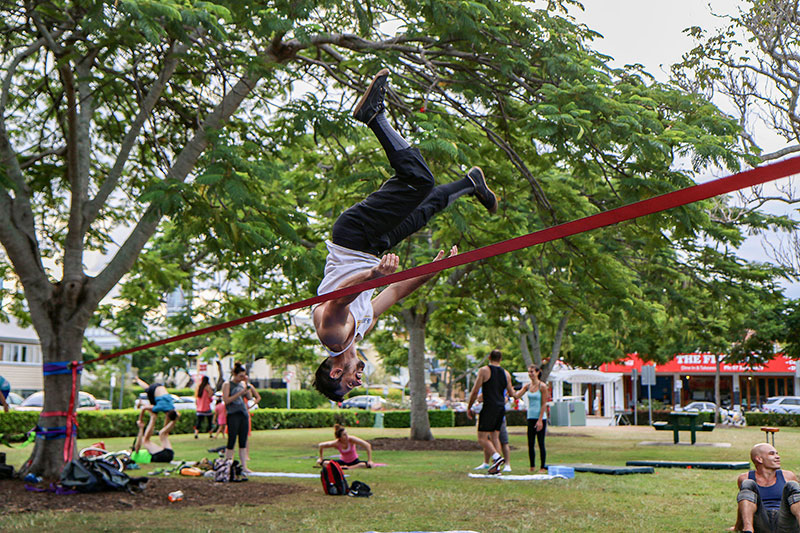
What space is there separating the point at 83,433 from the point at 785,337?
2632cm

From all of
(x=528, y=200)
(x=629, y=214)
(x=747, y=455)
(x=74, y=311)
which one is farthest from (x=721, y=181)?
(x=747, y=455)

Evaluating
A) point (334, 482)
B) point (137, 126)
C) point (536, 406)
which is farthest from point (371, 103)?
point (536, 406)

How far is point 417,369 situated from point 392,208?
654 inches

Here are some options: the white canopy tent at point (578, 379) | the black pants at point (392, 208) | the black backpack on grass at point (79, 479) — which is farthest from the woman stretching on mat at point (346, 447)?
the white canopy tent at point (578, 379)

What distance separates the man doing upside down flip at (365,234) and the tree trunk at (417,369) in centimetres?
1507

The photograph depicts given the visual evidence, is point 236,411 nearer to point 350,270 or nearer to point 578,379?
point 350,270

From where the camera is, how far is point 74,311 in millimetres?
11836

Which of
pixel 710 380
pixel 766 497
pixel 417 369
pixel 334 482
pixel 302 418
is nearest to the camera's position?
pixel 766 497

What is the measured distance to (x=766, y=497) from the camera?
7.07 meters

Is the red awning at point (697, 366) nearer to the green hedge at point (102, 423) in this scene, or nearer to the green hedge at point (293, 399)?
the green hedge at point (293, 399)

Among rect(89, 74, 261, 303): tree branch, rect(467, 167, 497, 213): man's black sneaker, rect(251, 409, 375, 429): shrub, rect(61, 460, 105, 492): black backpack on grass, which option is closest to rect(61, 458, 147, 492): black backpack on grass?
rect(61, 460, 105, 492): black backpack on grass

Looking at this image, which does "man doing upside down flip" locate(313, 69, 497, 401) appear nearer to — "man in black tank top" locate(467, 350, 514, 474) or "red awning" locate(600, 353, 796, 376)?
"man in black tank top" locate(467, 350, 514, 474)

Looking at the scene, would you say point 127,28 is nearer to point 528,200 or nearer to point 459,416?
point 528,200

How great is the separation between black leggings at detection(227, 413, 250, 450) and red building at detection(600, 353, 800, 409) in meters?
37.8
